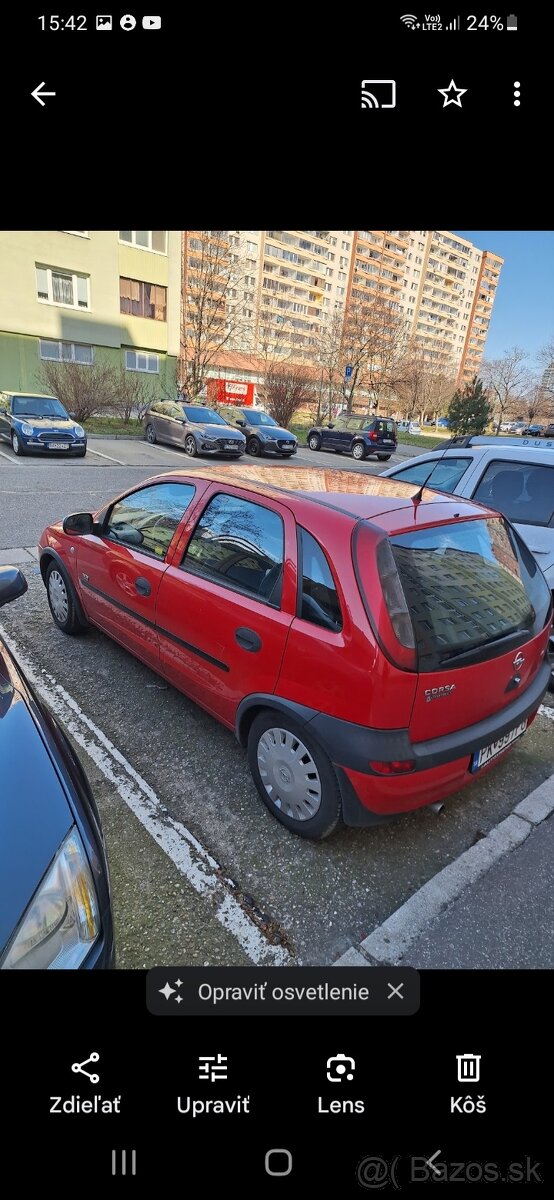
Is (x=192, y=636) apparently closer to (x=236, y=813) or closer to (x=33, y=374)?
(x=236, y=813)

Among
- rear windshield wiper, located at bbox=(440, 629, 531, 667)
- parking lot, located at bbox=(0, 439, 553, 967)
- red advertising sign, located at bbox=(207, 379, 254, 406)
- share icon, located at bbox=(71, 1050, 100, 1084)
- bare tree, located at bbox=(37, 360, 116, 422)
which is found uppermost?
red advertising sign, located at bbox=(207, 379, 254, 406)

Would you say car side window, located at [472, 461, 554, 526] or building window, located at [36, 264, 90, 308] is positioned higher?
building window, located at [36, 264, 90, 308]

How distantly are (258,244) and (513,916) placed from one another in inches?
3167

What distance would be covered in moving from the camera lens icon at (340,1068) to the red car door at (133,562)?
7.49 ft

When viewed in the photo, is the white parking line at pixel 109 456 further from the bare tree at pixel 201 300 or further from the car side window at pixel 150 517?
the bare tree at pixel 201 300

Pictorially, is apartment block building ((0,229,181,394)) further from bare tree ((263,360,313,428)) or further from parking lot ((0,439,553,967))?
parking lot ((0,439,553,967))

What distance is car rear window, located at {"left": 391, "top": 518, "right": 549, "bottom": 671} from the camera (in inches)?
79.7

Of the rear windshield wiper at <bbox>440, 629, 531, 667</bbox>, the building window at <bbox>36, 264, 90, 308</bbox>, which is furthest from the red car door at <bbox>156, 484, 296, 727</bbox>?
the building window at <bbox>36, 264, 90, 308</bbox>

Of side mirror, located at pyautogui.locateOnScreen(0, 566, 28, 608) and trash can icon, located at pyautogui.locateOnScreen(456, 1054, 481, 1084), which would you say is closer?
trash can icon, located at pyautogui.locateOnScreen(456, 1054, 481, 1084)

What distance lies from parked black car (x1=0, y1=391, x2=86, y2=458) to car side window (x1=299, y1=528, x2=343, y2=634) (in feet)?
39.8

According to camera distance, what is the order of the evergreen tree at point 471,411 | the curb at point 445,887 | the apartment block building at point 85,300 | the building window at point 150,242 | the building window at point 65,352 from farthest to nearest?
the evergreen tree at point 471,411 < the building window at point 150,242 < the building window at point 65,352 < the apartment block building at point 85,300 < the curb at point 445,887

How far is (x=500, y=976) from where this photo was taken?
3.72 ft

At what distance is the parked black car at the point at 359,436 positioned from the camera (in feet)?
68.4

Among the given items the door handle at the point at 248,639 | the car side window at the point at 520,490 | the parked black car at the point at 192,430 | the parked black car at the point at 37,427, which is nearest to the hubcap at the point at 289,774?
the door handle at the point at 248,639
